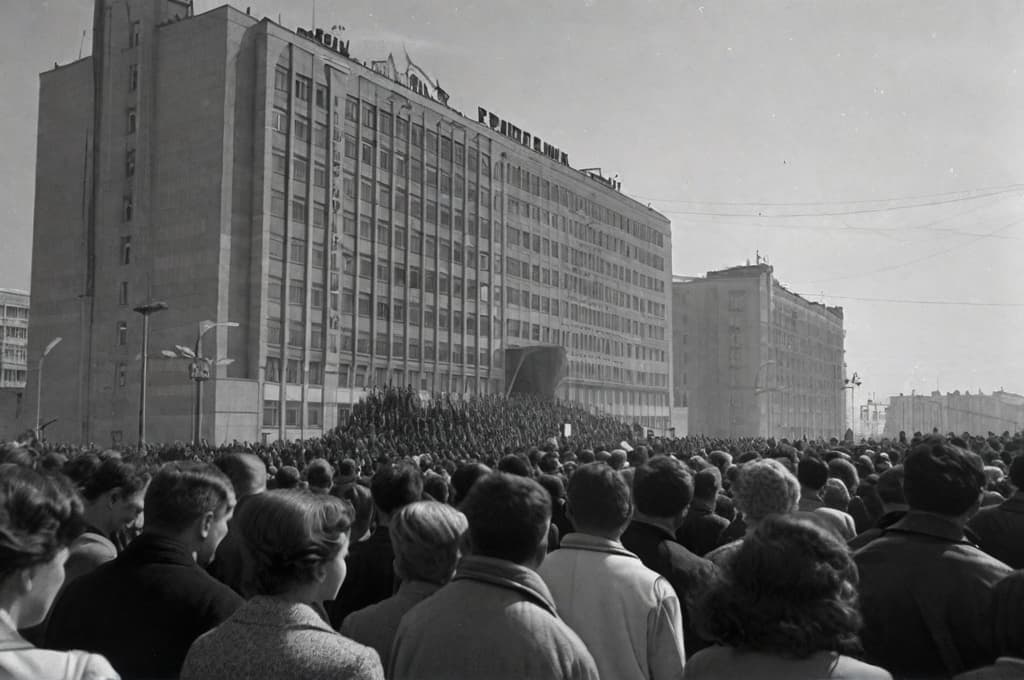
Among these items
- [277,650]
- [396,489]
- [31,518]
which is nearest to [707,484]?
[396,489]

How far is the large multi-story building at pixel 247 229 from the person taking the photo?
50.2 metres

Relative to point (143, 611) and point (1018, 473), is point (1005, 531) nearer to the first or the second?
point (1018, 473)

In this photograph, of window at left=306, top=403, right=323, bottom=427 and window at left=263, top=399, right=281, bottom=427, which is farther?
window at left=306, top=403, right=323, bottom=427

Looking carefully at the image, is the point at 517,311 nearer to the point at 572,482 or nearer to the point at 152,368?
the point at 152,368

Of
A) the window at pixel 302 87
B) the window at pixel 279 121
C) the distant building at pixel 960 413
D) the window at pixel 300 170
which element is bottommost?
the distant building at pixel 960 413

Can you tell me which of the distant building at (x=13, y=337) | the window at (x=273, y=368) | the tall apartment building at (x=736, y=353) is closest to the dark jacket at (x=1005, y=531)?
the window at (x=273, y=368)

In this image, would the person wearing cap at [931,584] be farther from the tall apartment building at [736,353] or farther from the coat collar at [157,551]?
the tall apartment building at [736,353]

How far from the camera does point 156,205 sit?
173ft

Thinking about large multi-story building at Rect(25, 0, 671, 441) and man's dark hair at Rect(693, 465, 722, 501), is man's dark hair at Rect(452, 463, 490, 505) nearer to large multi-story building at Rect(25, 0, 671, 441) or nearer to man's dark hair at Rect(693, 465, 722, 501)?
man's dark hair at Rect(693, 465, 722, 501)

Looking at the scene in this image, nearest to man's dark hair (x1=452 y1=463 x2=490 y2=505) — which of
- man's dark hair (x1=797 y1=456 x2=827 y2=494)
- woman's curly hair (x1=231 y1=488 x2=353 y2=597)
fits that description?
man's dark hair (x1=797 y1=456 x2=827 y2=494)

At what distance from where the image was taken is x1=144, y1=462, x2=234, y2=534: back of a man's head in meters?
3.61

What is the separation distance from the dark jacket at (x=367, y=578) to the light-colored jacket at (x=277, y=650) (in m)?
2.18

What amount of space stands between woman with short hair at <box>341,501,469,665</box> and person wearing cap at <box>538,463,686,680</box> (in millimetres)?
572

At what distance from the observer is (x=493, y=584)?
3064 millimetres
